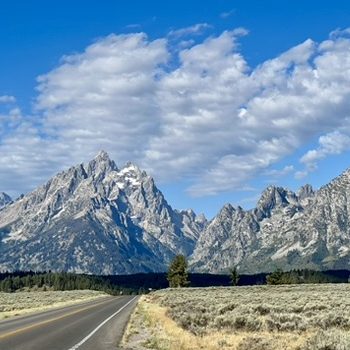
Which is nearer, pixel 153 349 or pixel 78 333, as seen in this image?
pixel 153 349

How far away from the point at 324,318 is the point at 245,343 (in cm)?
714

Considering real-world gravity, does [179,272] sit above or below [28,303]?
above

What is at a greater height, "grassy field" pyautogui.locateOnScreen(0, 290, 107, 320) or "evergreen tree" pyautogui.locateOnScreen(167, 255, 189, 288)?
"evergreen tree" pyautogui.locateOnScreen(167, 255, 189, 288)

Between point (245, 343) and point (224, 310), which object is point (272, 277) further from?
point (245, 343)

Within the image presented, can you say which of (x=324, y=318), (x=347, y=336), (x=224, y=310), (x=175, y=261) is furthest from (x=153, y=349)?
(x=175, y=261)

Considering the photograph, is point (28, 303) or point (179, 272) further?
point (179, 272)

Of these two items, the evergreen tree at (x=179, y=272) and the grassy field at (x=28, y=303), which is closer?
the grassy field at (x=28, y=303)

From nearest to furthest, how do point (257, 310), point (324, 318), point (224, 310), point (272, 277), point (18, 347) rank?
1. point (18, 347)
2. point (324, 318)
3. point (257, 310)
4. point (224, 310)
5. point (272, 277)

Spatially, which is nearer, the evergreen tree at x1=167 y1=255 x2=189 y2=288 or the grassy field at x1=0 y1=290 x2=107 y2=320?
the grassy field at x1=0 y1=290 x2=107 y2=320

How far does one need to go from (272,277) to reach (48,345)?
144489 mm

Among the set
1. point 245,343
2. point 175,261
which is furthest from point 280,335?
point 175,261

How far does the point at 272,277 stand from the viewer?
16062 centimetres

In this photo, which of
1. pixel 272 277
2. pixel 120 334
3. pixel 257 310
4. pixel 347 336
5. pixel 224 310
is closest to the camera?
pixel 347 336

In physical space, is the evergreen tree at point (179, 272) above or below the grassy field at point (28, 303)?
above
